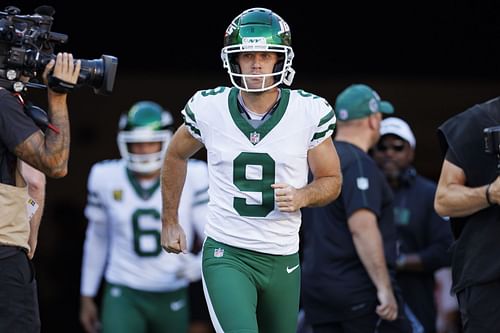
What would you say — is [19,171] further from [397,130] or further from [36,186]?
[397,130]

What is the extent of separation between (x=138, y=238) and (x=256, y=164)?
2.53 m

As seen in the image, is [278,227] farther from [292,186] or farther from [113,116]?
[113,116]

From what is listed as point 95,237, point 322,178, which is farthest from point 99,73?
point 95,237

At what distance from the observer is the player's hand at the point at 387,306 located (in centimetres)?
664

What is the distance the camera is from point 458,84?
12.3m

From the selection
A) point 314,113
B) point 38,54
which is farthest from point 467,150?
point 38,54

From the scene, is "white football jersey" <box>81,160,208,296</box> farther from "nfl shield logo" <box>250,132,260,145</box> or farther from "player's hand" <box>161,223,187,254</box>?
"nfl shield logo" <box>250,132,260,145</box>

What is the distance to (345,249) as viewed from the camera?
6.84m

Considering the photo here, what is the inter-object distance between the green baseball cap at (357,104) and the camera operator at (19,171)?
2.21 meters

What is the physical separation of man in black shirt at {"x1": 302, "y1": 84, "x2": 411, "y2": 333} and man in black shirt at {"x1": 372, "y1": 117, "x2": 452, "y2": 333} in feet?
2.50

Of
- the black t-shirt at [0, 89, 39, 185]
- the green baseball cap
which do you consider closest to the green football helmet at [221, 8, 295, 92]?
the black t-shirt at [0, 89, 39, 185]

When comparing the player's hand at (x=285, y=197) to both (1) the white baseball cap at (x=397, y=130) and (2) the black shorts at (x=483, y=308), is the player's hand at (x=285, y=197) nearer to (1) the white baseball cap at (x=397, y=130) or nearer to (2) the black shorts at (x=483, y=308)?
(2) the black shorts at (x=483, y=308)

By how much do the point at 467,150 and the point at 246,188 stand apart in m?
1.06

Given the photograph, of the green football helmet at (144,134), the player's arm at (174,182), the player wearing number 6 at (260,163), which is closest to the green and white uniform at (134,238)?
the green football helmet at (144,134)
